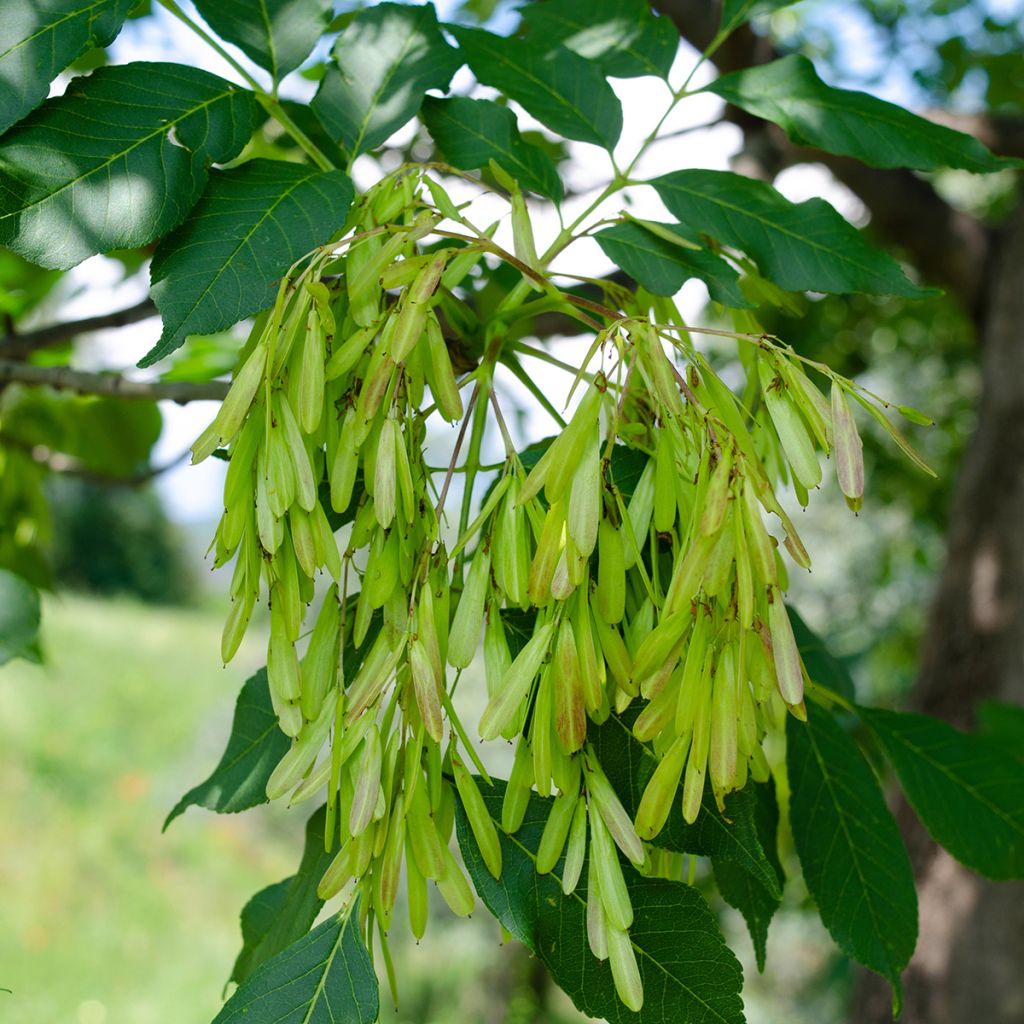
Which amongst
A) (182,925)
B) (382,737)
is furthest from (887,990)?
(182,925)

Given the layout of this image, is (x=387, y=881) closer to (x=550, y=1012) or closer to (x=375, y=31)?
(x=375, y=31)

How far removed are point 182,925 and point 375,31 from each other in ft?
18.2

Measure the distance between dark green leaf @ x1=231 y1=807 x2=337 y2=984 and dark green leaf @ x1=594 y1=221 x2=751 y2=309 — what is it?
392mm

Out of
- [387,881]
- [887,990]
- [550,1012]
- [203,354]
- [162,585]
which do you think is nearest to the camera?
[387,881]

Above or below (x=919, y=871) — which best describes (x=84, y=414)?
above

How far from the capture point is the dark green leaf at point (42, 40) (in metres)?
0.54

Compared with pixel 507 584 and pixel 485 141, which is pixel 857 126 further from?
pixel 507 584

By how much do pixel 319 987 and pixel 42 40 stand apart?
1.74 feet

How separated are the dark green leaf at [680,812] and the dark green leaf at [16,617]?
43 centimetres

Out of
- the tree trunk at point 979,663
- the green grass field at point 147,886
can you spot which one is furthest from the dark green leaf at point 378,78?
the green grass field at point 147,886

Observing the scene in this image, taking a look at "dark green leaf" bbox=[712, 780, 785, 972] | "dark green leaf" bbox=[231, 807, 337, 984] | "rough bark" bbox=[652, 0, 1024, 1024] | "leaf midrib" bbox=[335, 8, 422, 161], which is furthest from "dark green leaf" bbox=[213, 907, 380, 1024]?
"rough bark" bbox=[652, 0, 1024, 1024]

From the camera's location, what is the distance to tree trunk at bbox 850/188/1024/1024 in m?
1.91

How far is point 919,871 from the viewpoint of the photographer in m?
2.04

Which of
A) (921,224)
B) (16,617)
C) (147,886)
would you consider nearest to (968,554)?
(921,224)
